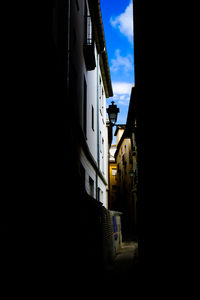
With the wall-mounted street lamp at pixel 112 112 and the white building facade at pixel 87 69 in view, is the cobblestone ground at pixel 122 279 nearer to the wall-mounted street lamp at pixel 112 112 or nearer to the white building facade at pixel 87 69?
the white building facade at pixel 87 69

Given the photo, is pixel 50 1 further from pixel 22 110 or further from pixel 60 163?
pixel 60 163

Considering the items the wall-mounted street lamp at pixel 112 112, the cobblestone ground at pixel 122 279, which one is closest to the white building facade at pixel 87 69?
the wall-mounted street lamp at pixel 112 112

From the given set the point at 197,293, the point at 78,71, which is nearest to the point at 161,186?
the point at 197,293

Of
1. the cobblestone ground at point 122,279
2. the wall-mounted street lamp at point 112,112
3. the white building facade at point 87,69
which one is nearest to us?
the cobblestone ground at point 122,279

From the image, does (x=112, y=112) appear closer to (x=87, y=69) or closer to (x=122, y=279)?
(x=87, y=69)

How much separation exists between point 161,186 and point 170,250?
Answer: 98 centimetres

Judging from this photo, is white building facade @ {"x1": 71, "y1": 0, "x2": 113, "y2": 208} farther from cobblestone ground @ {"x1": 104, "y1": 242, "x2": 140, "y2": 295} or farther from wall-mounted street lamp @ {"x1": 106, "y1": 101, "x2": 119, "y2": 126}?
cobblestone ground @ {"x1": 104, "y1": 242, "x2": 140, "y2": 295}

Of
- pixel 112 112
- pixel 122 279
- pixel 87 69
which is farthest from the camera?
pixel 87 69

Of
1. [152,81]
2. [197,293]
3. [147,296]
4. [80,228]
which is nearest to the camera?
[197,293]

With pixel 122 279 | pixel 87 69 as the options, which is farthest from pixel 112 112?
pixel 122 279

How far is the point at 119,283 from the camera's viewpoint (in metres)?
5.44

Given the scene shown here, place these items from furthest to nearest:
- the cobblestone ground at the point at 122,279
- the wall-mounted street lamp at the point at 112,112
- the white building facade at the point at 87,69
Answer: the white building facade at the point at 87,69
the wall-mounted street lamp at the point at 112,112
the cobblestone ground at the point at 122,279

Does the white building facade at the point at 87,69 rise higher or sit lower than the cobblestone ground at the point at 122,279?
higher

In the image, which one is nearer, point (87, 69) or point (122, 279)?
point (122, 279)
